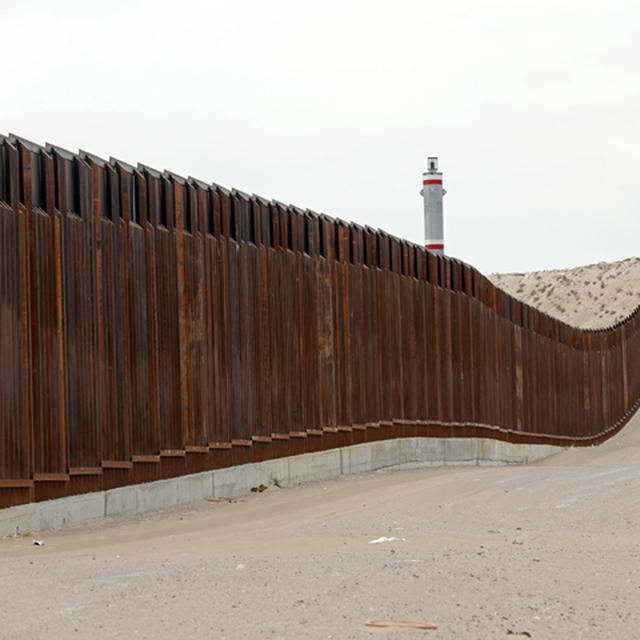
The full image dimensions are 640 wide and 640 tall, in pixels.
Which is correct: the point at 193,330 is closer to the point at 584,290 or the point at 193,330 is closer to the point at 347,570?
the point at 347,570

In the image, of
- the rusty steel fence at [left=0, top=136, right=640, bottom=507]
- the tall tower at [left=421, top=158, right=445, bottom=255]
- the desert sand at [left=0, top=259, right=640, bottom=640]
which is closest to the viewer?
the desert sand at [left=0, top=259, right=640, bottom=640]

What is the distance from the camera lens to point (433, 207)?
167 ft

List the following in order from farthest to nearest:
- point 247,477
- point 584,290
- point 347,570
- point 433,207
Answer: point 584,290 → point 433,207 → point 247,477 → point 347,570

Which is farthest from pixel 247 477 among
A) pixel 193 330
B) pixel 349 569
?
pixel 349 569

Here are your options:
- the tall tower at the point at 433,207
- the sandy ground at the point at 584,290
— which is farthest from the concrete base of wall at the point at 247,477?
the sandy ground at the point at 584,290

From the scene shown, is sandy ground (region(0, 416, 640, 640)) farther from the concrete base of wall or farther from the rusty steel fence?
the rusty steel fence

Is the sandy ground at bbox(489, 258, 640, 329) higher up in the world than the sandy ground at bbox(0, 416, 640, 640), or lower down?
higher up

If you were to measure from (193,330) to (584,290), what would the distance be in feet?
313

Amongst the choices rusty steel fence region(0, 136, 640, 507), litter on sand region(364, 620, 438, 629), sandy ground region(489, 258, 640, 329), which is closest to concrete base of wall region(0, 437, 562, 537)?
rusty steel fence region(0, 136, 640, 507)

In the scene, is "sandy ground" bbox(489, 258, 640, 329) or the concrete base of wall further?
"sandy ground" bbox(489, 258, 640, 329)

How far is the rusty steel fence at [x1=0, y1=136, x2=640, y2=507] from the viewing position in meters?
14.7

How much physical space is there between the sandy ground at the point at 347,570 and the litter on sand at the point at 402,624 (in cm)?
8

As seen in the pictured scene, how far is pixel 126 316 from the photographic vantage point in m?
16.6

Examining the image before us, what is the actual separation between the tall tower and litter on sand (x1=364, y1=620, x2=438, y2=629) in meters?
41.3
